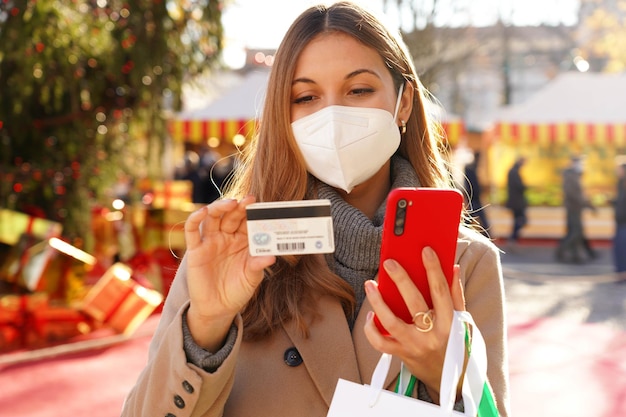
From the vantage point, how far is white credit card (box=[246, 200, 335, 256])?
1514 mm

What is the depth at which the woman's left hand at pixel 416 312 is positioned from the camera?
147cm

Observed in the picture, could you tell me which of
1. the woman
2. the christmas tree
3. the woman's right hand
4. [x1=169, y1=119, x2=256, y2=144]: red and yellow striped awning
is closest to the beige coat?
the woman

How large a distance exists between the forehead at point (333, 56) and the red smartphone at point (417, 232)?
1.77 feet

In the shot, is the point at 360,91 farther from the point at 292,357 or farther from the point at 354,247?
the point at 292,357

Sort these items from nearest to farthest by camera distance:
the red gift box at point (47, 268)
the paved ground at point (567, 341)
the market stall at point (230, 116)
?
the paved ground at point (567, 341), the red gift box at point (47, 268), the market stall at point (230, 116)

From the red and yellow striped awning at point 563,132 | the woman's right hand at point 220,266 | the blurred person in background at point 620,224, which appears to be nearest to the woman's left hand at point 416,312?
the woman's right hand at point 220,266

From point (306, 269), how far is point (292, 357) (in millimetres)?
222

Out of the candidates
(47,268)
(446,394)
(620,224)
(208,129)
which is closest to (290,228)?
(446,394)

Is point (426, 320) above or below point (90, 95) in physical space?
below

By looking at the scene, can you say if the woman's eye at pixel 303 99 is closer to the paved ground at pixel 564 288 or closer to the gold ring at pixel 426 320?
the gold ring at pixel 426 320

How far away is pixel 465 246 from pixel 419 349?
51cm

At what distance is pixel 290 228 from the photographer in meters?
1.53

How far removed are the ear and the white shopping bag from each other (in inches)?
31.4

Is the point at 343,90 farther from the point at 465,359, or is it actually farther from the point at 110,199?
the point at 110,199
